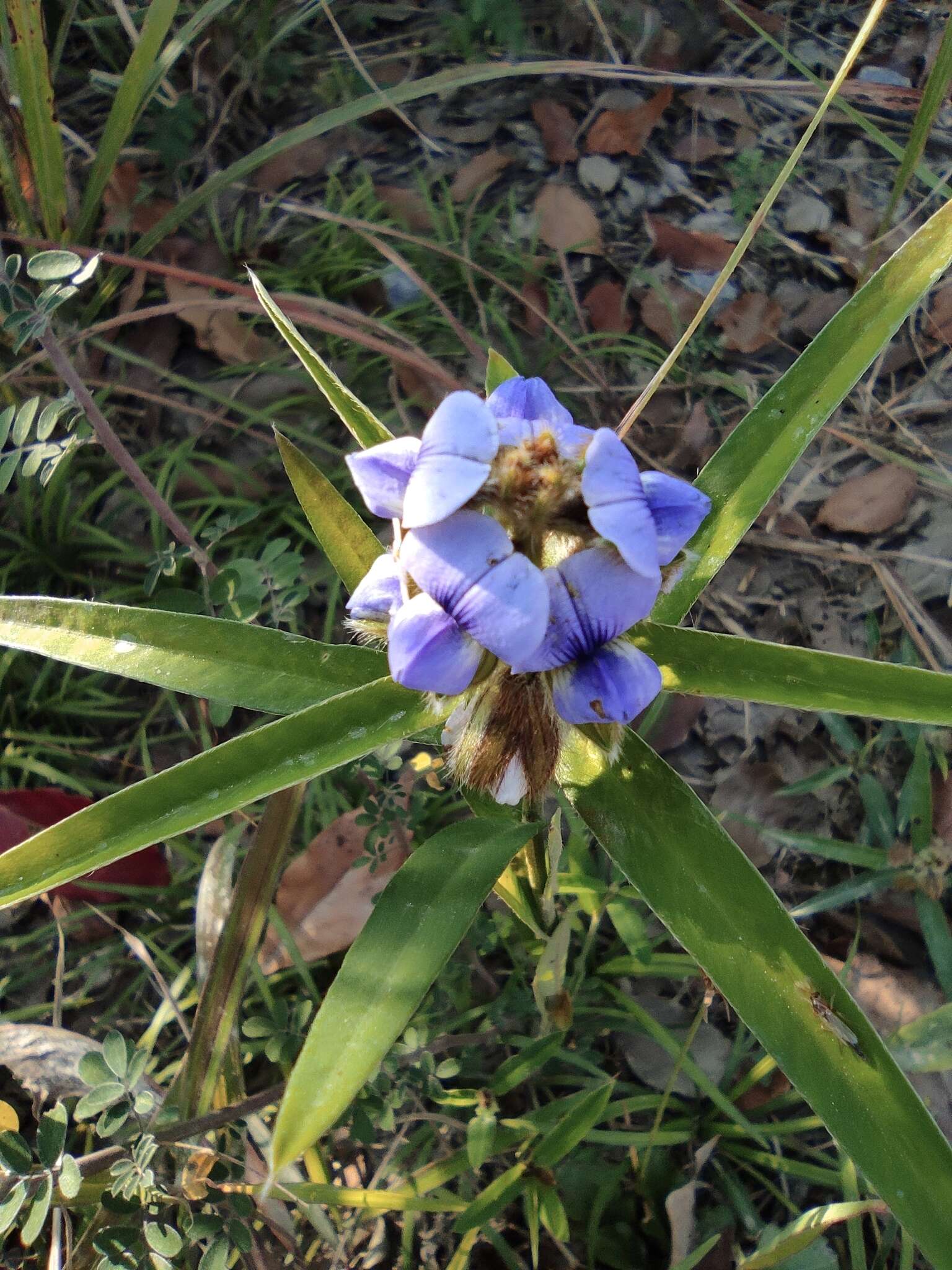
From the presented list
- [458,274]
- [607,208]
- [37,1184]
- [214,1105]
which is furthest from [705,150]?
[37,1184]

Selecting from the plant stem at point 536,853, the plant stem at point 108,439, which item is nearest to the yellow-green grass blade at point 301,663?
the plant stem at point 536,853

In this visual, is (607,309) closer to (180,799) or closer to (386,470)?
(386,470)

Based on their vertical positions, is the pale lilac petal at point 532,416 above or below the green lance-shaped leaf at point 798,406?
above

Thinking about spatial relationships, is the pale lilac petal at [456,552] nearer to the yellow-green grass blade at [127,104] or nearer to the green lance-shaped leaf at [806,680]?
the green lance-shaped leaf at [806,680]

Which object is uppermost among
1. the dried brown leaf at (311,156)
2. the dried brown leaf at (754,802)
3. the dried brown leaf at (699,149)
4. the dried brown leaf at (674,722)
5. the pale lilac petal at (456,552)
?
the pale lilac petal at (456,552)

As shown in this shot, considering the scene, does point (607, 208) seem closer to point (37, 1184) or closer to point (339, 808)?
point (339, 808)

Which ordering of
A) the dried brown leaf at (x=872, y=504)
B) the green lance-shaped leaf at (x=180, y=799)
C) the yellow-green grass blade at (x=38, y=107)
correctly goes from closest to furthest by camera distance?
the green lance-shaped leaf at (x=180, y=799) → the yellow-green grass blade at (x=38, y=107) → the dried brown leaf at (x=872, y=504)
